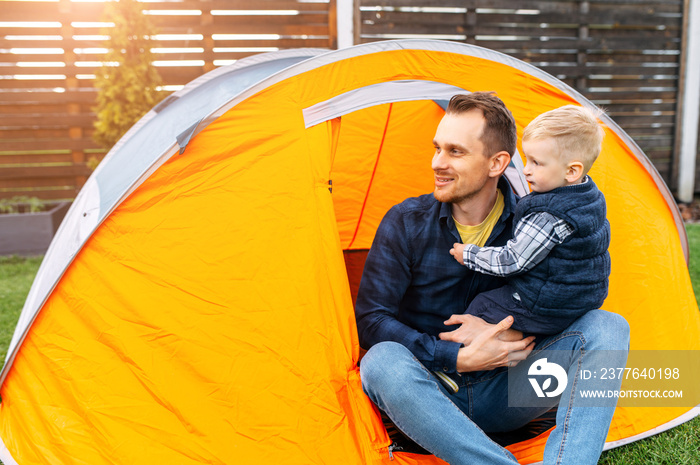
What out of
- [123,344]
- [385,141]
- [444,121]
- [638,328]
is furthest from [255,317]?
[385,141]

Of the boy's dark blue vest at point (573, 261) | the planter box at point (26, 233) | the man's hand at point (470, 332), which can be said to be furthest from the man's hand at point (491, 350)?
the planter box at point (26, 233)

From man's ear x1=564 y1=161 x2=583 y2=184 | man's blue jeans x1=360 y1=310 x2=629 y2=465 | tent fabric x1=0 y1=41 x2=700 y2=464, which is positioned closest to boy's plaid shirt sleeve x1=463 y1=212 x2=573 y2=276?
man's ear x1=564 y1=161 x2=583 y2=184

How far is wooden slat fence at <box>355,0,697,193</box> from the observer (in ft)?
15.6

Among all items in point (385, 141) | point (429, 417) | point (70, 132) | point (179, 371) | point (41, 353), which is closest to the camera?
point (429, 417)

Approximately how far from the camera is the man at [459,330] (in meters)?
1.29

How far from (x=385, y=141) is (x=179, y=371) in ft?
4.95

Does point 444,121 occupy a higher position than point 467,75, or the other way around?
point 467,75

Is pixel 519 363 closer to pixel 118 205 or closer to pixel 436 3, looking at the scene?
pixel 118 205

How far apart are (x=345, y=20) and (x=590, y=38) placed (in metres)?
2.29

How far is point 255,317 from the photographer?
1427 mm

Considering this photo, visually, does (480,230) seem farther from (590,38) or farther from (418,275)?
(590,38)

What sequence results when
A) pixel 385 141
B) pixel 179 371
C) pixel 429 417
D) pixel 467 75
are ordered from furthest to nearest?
pixel 385 141 < pixel 467 75 < pixel 179 371 < pixel 429 417

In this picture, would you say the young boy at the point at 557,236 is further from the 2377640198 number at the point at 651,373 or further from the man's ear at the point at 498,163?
the 2377640198 number at the point at 651,373

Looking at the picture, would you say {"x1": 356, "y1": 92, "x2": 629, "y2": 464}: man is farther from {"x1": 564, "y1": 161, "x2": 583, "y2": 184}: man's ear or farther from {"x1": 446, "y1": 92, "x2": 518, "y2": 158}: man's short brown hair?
{"x1": 564, "y1": 161, "x2": 583, "y2": 184}: man's ear
